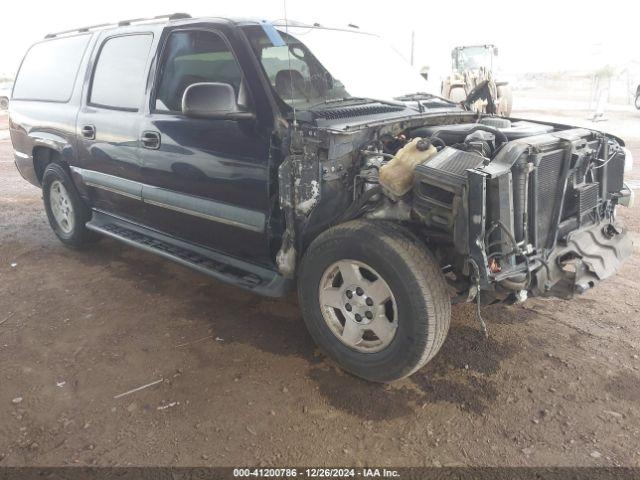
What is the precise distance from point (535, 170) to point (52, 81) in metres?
4.67

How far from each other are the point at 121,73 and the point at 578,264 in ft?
12.0

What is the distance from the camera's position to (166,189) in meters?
3.82

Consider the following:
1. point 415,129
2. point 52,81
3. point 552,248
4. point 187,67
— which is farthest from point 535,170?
point 52,81

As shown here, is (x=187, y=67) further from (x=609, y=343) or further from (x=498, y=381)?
(x=609, y=343)

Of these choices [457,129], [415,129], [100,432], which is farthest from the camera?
[415,129]

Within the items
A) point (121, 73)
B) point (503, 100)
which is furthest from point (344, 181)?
point (503, 100)

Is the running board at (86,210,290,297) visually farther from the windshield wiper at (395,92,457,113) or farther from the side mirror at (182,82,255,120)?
the windshield wiper at (395,92,457,113)

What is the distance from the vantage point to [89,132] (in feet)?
14.4

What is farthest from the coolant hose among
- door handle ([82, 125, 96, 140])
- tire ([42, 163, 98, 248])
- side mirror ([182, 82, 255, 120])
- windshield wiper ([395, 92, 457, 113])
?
tire ([42, 163, 98, 248])

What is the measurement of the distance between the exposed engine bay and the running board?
2.14ft

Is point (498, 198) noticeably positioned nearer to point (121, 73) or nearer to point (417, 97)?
point (417, 97)

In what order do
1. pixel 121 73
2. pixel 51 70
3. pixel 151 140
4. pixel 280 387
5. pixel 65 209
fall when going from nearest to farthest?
1. pixel 280 387
2. pixel 151 140
3. pixel 121 73
4. pixel 51 70
5. pixel 65 209

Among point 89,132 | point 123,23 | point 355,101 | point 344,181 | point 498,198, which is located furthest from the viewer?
point 89,132

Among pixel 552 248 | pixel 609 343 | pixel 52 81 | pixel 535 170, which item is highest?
pixel 52 81
